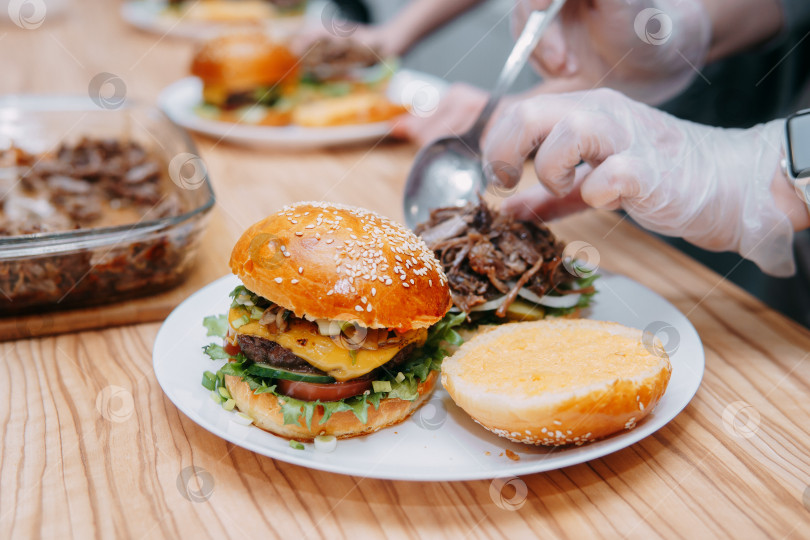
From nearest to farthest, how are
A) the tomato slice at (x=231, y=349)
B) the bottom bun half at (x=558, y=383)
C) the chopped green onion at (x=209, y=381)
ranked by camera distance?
the bottom bun half at (x=558, y=383) → the chopped green onion at (x=209, y=381) → the tomato slice at (x=231, y=349)

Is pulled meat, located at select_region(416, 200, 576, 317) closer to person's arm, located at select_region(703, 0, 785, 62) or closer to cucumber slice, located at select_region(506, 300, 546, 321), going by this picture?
cucumber slice, located at select_region(506, 300, 546, 321)

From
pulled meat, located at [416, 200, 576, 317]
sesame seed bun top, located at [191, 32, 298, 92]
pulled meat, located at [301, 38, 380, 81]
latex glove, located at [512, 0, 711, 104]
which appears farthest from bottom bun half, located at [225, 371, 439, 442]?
pulled meat, located at [301, 38, 380, 81]

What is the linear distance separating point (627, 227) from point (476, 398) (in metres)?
1.81

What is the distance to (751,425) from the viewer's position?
194 centimetres

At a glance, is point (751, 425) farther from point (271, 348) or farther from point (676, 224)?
point (271, 348)

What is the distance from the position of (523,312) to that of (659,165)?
67 cm

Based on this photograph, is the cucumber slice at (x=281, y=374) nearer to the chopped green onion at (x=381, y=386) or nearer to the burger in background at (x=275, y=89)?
the chopped green onion at (x=381, y=386)

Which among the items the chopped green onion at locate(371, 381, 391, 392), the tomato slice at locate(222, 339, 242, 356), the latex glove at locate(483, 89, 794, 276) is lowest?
the tomato slice at locate(222, 339, 242, 356)

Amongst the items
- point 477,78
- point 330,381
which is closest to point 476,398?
point 330,381

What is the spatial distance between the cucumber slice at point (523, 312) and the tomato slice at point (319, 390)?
0.72m

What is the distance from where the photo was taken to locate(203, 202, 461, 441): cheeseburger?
5.90 feet

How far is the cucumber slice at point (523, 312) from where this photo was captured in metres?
2.36

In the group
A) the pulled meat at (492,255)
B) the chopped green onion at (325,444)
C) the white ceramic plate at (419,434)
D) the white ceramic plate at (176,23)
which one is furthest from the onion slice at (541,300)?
the white ceramic plate at (176,23)

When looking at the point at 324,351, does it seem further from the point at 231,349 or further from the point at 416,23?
the point at 416,23
